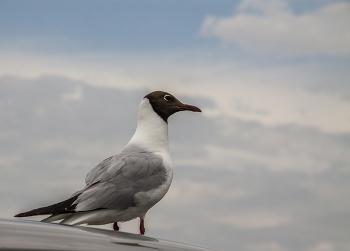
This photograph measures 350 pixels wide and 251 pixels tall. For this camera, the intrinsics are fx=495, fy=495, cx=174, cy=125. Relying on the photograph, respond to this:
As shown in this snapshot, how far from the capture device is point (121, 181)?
7195mm

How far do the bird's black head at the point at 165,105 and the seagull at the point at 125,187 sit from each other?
0.48 meters

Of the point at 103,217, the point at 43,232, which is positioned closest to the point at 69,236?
the point at 43,232

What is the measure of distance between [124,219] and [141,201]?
409 mm

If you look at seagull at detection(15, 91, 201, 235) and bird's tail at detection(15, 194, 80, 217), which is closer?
bird's tail at detection(15, 194, 80, 217)

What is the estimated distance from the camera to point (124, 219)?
739cm

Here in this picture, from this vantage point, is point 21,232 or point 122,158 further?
point 122,158

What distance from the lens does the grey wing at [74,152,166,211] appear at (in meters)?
6.86

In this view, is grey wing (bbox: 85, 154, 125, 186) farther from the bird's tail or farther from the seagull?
the bird's tail

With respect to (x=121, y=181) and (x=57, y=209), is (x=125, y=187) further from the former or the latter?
(x=57, y=209)

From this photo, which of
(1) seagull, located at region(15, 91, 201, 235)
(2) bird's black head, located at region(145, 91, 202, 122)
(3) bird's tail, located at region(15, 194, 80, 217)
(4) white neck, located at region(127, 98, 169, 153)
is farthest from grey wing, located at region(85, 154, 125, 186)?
(2) bird's black head, located at region(145, 91, 202, 122)

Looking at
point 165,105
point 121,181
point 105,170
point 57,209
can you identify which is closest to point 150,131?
point 165,105

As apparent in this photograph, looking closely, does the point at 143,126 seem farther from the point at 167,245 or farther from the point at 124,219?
the point at 167,245

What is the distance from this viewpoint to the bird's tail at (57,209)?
573cm

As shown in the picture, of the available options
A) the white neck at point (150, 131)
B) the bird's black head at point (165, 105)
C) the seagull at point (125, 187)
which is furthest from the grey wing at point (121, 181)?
the bird's black head at point (165, 105)
